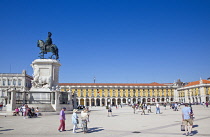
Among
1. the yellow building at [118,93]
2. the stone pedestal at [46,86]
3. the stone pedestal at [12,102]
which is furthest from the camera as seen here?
the yellow building at [118,93]

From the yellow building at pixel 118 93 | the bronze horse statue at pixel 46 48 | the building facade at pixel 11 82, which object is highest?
the bronze horse statue at pixel 46 48

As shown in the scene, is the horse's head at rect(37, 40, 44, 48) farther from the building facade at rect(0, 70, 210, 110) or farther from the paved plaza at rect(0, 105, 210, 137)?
the building facade at rect(0, 70, 210, 110)

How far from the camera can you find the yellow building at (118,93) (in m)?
107

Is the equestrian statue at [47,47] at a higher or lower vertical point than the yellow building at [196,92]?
higher

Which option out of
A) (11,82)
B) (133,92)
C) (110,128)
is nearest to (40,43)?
(110,128)

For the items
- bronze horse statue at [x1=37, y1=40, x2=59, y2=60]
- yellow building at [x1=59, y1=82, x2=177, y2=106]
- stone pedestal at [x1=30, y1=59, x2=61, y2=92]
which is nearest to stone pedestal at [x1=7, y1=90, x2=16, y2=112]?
stone pedestal at [x1=30, y1=59, x2=61, y2=92]

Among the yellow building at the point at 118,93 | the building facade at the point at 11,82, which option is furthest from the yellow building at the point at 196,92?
the building facade at the point at 11,82

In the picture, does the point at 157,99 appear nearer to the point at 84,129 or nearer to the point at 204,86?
the point at 204,86

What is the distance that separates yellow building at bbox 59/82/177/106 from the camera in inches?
4225

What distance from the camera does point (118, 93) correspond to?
110 meters

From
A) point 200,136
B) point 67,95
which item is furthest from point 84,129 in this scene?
point 67,95

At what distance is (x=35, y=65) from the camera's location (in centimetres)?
2545

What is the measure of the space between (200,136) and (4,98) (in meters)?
76.7

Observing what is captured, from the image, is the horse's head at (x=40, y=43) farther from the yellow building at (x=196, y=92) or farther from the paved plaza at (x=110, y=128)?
the yellow building at (x=196, y=92)
